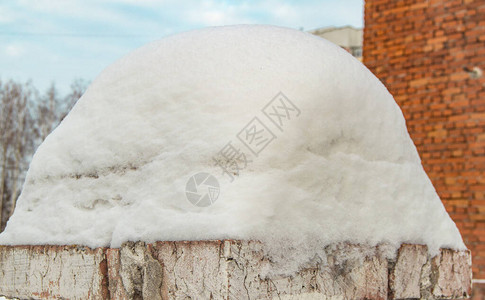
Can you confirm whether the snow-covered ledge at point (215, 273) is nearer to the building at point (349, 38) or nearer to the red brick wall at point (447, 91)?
the red brick wall at point (447, 91)

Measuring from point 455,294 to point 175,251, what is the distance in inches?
46.5

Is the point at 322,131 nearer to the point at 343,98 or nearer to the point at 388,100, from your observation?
the point at 343,98

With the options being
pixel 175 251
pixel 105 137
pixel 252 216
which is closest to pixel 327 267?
pixel 252 216

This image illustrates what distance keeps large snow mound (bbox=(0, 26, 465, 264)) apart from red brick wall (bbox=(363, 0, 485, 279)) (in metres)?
3.00

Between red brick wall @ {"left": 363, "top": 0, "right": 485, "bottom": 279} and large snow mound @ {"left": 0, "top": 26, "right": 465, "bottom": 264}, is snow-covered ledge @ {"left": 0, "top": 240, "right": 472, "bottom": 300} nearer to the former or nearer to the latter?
large snow mound @ {"left": 0, "top": 26, "right": 465, "bottom": 264}

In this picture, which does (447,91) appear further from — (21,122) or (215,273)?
(21,122)

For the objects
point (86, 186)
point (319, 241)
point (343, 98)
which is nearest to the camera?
point (319, 241)

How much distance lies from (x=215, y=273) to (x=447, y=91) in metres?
4.28

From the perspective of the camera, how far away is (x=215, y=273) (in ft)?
4.46

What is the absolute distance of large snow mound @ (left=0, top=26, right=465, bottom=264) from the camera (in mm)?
1484

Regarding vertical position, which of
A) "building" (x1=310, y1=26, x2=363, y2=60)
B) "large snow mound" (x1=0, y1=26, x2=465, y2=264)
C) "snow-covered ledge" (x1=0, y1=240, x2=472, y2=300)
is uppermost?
"building" (x1=310, y1=26, x2=363, y2=60)

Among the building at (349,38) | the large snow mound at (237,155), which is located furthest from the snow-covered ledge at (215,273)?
the building at (349,38)

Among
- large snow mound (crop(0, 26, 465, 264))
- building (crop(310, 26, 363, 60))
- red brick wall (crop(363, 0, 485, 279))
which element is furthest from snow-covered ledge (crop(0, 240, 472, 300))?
building (crop(310, 26, 363, 60))

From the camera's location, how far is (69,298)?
5.85ft
